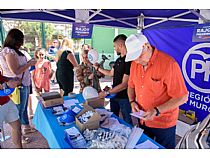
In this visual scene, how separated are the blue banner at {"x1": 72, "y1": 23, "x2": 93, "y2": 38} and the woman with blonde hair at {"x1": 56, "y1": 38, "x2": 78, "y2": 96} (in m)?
0.36

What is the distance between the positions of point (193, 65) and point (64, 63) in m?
1.59

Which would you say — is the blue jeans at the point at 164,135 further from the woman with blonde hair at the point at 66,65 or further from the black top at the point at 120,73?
the woman with blonde hair at the point at 66,65

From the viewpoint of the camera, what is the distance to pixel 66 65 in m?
2.66

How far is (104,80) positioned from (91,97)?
5.03 m

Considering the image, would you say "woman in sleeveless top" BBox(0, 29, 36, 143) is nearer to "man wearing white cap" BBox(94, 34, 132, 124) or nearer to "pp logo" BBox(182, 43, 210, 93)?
"man wearing white cap" BBox(94, 34, 132, 124)

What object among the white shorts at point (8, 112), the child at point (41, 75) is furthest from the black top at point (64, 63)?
the white shorts at point (8, 112)

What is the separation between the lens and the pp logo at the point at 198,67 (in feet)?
7.78

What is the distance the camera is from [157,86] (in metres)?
1.30

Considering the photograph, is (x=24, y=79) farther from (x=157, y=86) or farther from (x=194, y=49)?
(x=194, y=49)

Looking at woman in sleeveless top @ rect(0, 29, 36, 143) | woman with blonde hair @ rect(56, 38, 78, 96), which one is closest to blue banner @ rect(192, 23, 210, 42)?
woman with blonde hair @ rect(56, 38, 78, 96)

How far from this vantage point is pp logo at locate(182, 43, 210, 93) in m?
2.37

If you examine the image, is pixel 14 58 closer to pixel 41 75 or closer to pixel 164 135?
pixel 41 75

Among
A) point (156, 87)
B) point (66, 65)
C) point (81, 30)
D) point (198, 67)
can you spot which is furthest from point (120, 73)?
point (81, 30)
